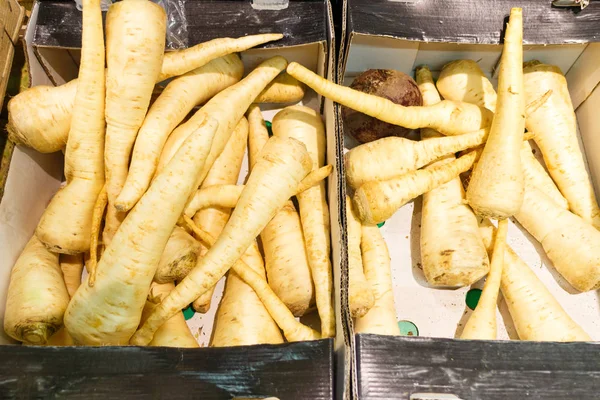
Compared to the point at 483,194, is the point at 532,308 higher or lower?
lower

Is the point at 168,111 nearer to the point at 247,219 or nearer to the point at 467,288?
the point at 247,219

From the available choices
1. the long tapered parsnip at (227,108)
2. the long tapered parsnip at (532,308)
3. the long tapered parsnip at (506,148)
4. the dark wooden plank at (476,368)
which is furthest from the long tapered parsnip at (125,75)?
the long tapered parsnip at (532,308)

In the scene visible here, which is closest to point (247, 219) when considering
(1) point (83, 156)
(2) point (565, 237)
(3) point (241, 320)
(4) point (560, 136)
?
(3) point (241, 320)

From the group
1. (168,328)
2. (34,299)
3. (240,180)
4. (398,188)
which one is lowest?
(168,328)

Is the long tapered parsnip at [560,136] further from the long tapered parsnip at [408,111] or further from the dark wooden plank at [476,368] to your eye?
the dark wooden plank at [476,368]

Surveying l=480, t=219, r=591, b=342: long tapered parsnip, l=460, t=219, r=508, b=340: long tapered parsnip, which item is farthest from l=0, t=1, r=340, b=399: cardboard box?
l=480, t=219, r=591, b=342: long tapered parsnip

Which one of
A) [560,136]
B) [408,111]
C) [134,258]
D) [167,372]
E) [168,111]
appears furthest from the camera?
[560,136]

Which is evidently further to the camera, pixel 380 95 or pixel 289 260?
pixel 380 95

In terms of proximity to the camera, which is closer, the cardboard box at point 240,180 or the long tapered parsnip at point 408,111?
the cardboard box at point 240,180
